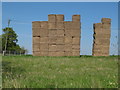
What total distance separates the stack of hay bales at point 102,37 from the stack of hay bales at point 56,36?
1.72m

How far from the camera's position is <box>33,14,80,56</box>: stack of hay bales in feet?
61.7

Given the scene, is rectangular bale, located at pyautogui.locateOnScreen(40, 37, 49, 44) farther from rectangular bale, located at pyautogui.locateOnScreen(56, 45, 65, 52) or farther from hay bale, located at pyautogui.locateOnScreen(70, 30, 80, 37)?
hay bale, located at pyautogui.locateOnScreen(70, 30, 80, 37)

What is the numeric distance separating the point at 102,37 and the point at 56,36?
4.32 meters

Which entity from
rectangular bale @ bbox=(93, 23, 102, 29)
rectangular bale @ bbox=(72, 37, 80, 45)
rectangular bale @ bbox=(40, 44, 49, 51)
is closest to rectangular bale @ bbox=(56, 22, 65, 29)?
rectangular bale @ bbox=(72, 37, 80, 45)

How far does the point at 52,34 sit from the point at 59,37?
696 millimetres

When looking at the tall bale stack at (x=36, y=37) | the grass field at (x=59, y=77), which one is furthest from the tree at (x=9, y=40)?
the grass field at (x=59, y=77)

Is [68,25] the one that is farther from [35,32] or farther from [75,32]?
[35,32]

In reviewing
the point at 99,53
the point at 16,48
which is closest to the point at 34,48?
the point at 99,53

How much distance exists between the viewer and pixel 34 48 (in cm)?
1931

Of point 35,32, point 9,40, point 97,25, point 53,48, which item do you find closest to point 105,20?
point 97,25

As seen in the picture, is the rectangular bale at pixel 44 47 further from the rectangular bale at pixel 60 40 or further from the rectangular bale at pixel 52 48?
the rectangular bale at pixel 60 40

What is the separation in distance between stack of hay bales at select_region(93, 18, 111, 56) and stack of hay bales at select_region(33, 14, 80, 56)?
172cm

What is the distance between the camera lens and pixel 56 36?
61.9 ft

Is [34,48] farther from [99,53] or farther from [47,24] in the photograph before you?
[99,53]
